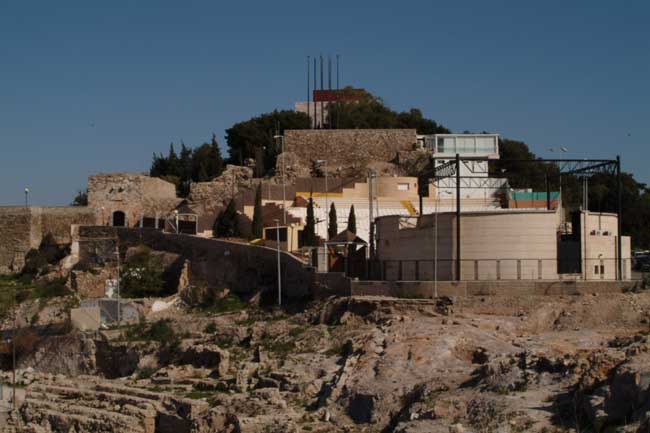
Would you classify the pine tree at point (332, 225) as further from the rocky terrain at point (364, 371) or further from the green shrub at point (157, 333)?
the green shrub at point (157, 333)

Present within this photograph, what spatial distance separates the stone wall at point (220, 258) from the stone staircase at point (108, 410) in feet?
26.9

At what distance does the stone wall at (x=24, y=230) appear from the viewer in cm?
4788

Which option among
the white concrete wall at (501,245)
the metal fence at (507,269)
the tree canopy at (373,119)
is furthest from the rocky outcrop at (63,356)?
the tree canopy at (373,119)

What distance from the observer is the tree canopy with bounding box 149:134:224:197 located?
63.5 metres

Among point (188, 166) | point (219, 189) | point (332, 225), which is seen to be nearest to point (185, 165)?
point (188, 166)

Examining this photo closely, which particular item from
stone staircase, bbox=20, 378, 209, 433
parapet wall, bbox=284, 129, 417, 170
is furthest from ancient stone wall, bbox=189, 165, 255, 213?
stone staircase, bbox=20, 378, 209, 433

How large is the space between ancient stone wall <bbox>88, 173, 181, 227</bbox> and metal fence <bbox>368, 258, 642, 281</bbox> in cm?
2184

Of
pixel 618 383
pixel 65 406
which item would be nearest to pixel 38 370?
pixel 65 406

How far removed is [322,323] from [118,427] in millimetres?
7106

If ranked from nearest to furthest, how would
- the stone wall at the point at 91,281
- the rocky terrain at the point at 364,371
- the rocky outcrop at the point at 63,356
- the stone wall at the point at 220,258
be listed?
1. the rocky terrain at the point at 364,371
2. the rocky outcrop at the point at 63,356
3. the stone wall at the point at 220,258
4. the stone wall at the point at 91,281

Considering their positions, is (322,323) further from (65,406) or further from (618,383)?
(618,383)

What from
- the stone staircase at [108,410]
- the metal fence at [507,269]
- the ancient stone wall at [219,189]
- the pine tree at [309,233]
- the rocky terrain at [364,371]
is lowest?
the stone staircase at [108,410]

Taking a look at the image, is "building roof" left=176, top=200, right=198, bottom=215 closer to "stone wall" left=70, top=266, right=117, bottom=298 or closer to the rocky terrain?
"stone wall" left=70, top=266, right=117, bottom=298

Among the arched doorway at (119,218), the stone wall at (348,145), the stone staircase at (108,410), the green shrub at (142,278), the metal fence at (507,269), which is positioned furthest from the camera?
the stone wall at (348,145)
